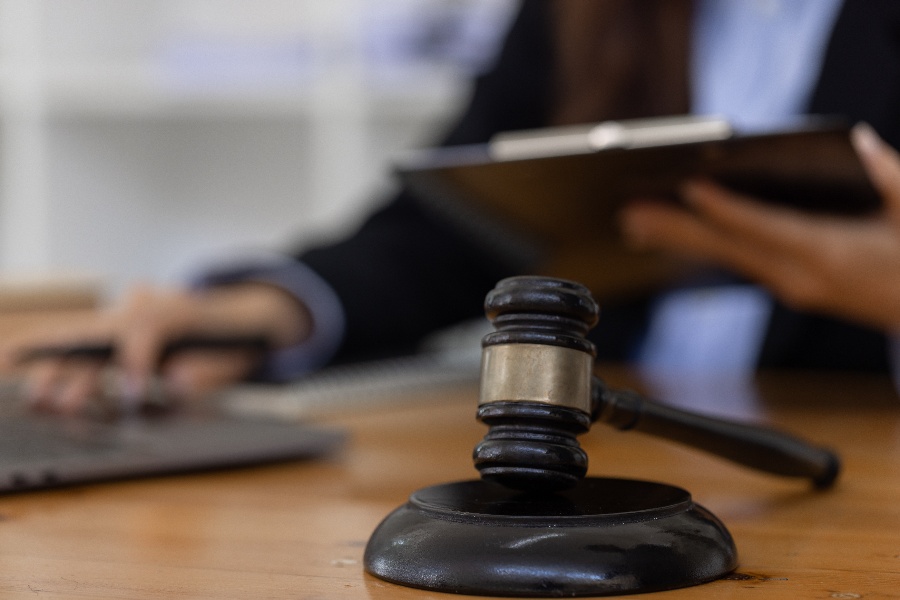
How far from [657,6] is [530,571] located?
1025 mm

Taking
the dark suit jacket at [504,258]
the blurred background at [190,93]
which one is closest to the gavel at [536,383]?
the dark suit jacket at [504,258]

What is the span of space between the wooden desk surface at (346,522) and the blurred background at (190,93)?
5.18 ft

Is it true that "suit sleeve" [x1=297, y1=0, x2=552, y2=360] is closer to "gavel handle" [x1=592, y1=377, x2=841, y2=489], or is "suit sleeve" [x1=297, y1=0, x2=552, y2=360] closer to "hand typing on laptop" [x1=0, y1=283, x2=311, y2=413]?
"hand typing on laptop" [x1=0, y1=283, x2=311, y2=413]

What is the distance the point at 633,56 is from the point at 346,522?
2.90 feet

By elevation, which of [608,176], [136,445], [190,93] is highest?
[190,93]

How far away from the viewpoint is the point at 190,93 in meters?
2.28

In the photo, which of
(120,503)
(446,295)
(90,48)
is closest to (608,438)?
(120,503)

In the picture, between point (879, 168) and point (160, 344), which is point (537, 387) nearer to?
point (879, 168)

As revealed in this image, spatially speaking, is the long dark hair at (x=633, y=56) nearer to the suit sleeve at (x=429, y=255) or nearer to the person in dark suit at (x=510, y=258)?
the person in dark suit at (x=510, y=258)

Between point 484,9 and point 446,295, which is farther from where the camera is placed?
point 484,9

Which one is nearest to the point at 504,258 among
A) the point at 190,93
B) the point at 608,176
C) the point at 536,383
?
the point at 608,176

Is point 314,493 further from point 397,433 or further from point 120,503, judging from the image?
point 397,433

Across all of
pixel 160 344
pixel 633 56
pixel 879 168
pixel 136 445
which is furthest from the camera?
pixel 633 56

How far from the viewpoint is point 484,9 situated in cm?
218
